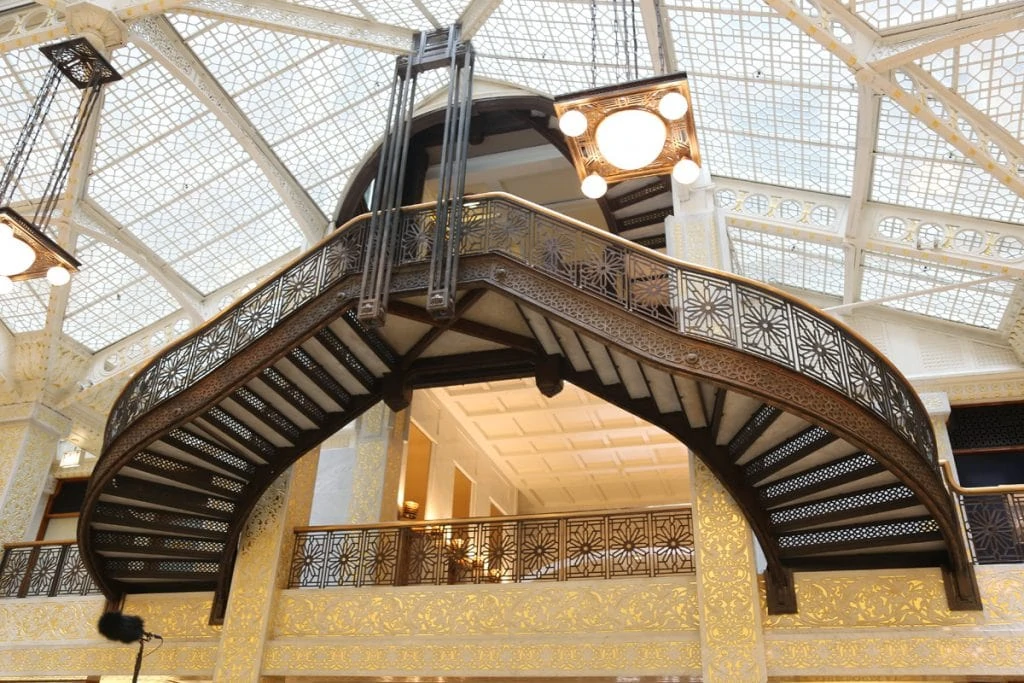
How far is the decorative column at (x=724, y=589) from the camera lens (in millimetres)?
5898

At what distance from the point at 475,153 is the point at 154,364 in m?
4.84

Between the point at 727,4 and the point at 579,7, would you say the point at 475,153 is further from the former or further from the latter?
the point at 727,4

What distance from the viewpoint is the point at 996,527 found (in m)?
6.14

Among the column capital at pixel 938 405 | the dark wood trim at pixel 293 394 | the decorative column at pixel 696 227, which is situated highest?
the decorative column at pixel 696 227

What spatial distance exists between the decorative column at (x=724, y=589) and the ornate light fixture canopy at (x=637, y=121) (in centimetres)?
265

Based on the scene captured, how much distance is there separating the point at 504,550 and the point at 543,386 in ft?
4.54

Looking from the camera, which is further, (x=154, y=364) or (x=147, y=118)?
(x=147, y=118)

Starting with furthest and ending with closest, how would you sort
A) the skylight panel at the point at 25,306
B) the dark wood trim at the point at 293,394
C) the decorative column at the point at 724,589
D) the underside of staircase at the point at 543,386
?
the skylight panel at the point at 25,306 < the dark wood trim at the point at 293,394 < the decorative column at the point at 724,589 < the underside of staircase at the point at 543,386

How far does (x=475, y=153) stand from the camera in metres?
10.2

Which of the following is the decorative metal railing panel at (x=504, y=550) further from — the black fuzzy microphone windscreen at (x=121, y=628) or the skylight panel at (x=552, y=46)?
the skylight panel at (x=552, y=46)

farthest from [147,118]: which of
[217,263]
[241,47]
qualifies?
[217,263]

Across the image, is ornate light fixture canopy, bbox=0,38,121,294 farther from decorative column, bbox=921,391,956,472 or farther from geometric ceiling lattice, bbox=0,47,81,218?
decorative column, bbox=921,391,956,472

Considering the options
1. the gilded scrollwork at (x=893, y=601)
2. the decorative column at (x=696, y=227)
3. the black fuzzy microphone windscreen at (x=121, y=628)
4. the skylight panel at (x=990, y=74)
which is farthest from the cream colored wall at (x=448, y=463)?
the skylight panel at (x=990, y=74)

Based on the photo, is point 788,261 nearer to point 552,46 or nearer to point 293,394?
point 552,46
